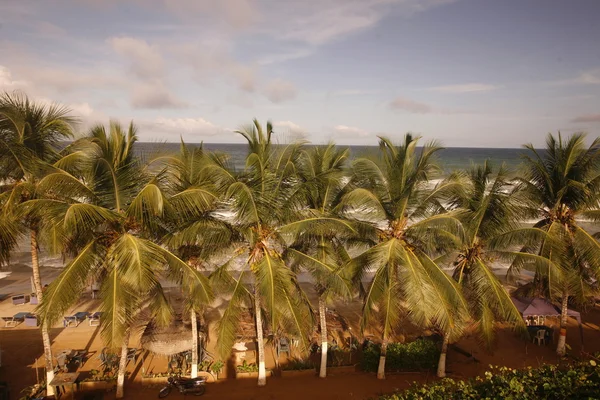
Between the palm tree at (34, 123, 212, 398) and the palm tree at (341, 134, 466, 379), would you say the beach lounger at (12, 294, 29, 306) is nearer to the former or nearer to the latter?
the palm tree at (34, 123, 212, 398)

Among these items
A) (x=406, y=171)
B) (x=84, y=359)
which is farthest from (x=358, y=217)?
(x=84, y=359)

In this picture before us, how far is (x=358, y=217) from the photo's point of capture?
34.2ft

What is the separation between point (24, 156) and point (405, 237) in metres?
9.07

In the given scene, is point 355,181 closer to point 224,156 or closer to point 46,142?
point 224,156

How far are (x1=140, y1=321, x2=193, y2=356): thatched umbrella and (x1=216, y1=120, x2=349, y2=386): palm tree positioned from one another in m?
1.92

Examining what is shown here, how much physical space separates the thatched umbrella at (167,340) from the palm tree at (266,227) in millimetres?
1919

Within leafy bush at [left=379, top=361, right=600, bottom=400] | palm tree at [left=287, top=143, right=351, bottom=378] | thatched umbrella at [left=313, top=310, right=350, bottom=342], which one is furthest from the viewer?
thatched umbrella at [left=313, top=310, right=350, bottom=342]

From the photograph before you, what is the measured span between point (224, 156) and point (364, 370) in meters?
7.28

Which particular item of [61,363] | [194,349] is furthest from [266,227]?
[61,363]

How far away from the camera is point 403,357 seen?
10.8 m

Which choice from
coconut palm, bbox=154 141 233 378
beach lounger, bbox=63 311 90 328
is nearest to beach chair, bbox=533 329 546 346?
coconut palm, bbox=154 141 233 378

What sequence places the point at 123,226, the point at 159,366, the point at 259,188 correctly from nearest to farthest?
1. the point at 123,226
2. the point at 259,188
3. the point at 159,366

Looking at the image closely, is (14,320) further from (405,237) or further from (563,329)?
(563,329)

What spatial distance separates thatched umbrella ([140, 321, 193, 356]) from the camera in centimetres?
1009
